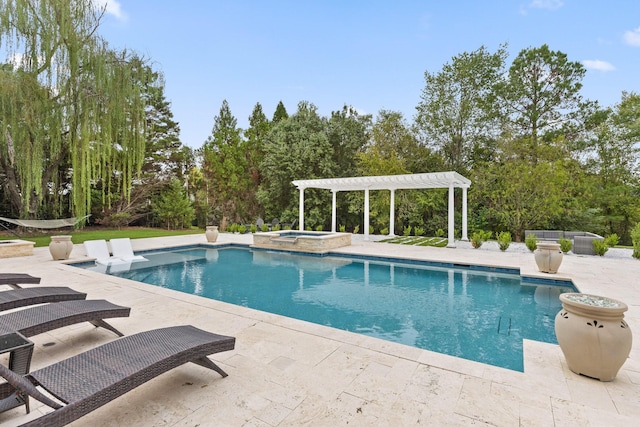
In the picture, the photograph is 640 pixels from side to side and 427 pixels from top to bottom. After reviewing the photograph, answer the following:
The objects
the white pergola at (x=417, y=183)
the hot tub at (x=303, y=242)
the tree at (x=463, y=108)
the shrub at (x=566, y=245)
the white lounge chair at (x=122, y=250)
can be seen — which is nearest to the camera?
the white lounge chair at (x=122, y=250)

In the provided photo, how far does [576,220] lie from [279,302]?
53.9 ft

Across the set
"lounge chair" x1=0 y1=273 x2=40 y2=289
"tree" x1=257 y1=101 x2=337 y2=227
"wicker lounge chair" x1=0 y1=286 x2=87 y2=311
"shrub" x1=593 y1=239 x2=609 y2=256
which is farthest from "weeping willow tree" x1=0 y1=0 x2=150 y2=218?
"shrub" x1=593 y1=239 x2=609 y2=256

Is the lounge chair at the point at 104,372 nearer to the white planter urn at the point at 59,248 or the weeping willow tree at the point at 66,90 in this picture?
the white planter urn at the point at 59,248

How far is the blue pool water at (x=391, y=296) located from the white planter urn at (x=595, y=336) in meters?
0.88

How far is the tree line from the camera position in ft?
36.3

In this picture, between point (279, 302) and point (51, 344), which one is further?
point (279, 302)

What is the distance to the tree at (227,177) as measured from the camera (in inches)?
901

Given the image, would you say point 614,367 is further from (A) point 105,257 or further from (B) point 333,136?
(B) point 333,136

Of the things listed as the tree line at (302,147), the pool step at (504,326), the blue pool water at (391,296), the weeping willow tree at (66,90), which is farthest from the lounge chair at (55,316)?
the tree line at (302,147)

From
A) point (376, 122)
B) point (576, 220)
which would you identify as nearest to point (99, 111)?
point (376, 122)

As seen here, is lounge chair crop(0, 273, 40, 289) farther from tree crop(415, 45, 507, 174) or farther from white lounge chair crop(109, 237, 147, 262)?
tree crop(415, 45, 507, 174)

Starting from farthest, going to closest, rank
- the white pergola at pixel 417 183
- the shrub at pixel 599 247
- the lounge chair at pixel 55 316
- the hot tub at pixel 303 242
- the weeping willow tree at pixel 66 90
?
the white pergola at pixel 417 183 → the hot tub at pixel 303 242 → the weeping willow tree at pixel 66 90 → the shrub at pixel 599 247 → the lounge chair at pixel 55 316

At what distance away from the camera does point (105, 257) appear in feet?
31.8

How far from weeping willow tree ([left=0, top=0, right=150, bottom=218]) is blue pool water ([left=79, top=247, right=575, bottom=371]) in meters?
4.67
